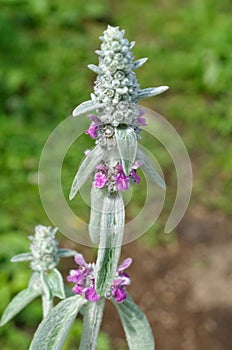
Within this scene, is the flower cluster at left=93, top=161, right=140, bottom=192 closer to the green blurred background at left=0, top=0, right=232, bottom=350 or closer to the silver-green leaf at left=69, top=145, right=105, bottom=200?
the silver-green leaf at left=69, top=145, right=105, bottom=200

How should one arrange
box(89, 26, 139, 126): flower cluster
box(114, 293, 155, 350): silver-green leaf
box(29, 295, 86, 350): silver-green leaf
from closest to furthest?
1. box(89, 26, 139, 126): flower cluster
2. box(29, 295, 86, 350): silver-green leaf
3. box(114, 293, 155, 350): silver-green leaf

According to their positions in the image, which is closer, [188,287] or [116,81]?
[116,81]

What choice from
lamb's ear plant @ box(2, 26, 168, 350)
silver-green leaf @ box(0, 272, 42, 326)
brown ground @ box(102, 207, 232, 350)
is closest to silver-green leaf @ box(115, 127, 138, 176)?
lamb's ear plant @ box(2, 26, 168, 350)

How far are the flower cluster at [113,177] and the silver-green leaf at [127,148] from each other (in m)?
0.07

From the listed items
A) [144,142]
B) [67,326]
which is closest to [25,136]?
[144,142]

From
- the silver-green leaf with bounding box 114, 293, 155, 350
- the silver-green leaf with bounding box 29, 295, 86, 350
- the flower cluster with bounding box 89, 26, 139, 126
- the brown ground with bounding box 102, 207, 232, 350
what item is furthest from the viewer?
the brown ground with bounding box 102, 207, 232, 350

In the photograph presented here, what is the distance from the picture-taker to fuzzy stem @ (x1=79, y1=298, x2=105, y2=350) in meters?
1.51

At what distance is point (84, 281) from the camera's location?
1.49 metres

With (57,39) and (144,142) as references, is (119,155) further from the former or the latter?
(57,39)

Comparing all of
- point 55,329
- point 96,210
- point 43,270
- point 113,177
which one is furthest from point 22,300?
point 113,177

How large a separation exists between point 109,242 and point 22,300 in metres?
0.42

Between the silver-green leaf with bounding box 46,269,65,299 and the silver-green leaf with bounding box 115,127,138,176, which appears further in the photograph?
the silver-green leaf with bounding box 46,269,65,299

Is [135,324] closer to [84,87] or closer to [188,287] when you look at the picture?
[188,287]

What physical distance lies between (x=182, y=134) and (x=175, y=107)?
27cm
